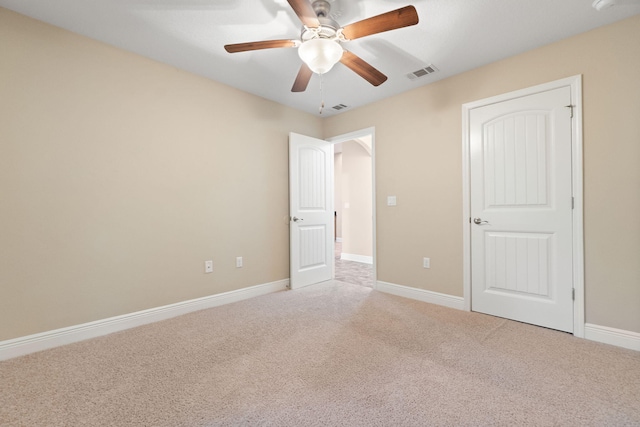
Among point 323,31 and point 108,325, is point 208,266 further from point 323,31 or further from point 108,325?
point 323,31

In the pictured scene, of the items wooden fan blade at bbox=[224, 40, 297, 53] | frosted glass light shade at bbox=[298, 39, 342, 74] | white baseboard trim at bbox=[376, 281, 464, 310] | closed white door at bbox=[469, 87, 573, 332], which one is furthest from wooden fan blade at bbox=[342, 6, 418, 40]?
white baseboard trim at bbox=[376, 281, 464, 310]

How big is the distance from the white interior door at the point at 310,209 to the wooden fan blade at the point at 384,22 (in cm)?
199

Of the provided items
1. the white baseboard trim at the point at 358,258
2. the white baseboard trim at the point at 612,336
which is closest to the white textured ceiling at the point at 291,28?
the white baseboard trim at the point at 612,336

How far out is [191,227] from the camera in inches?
112

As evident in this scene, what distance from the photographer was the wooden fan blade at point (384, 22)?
153 centimetres

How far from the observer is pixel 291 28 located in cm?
213

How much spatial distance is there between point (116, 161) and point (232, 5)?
157cm

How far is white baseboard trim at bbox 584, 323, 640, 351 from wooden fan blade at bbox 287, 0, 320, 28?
117 inches

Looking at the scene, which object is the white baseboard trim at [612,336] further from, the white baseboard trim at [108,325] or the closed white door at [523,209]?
the white baseboard trim at [108,325]

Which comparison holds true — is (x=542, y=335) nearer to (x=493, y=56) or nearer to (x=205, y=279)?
(x=493, y=56)

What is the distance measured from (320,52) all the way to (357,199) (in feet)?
13.9

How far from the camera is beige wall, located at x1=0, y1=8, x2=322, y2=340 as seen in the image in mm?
1973

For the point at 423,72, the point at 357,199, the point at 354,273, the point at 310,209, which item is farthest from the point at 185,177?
the point at 357,199

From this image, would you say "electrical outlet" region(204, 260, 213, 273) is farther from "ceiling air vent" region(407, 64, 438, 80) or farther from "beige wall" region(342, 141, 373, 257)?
"beige wall" region(342, 141, 373, 257)
